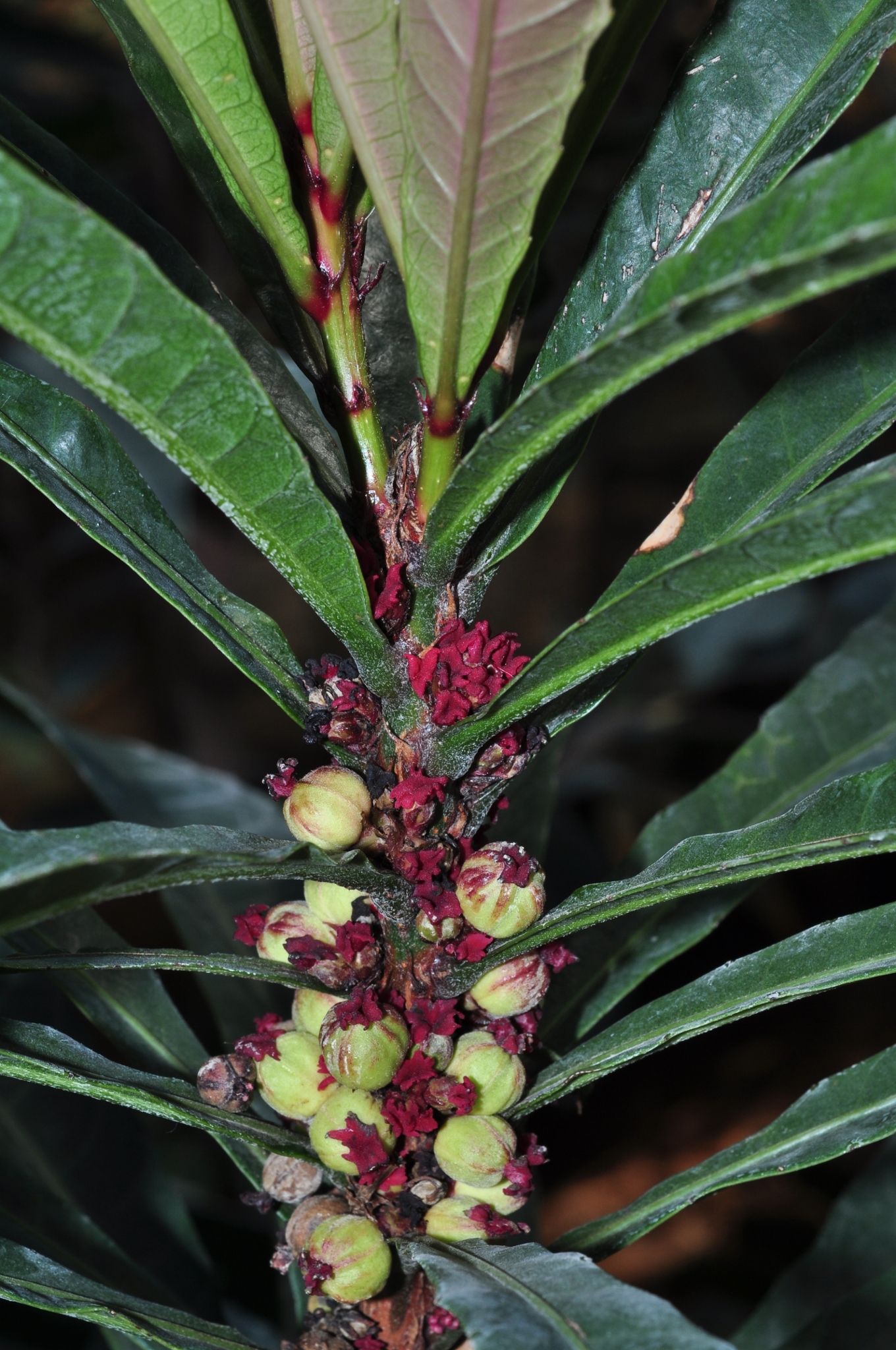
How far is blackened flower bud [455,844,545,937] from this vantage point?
0.87 meters

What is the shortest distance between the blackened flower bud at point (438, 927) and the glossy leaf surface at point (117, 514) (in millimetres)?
185

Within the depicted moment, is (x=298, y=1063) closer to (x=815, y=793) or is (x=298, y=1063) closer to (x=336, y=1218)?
(x=336, y=1218)

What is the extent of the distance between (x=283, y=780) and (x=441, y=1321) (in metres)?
0.47

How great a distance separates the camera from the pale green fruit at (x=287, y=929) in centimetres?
96

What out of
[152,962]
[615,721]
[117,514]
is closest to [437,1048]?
[152,962]

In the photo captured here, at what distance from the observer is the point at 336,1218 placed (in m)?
0.93

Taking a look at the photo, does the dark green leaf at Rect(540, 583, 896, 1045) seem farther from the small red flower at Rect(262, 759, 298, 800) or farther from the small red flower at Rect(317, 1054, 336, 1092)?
the small red flower at Rect(262, 759, 298, 800)

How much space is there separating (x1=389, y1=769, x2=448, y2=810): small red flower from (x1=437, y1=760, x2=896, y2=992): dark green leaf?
13cm

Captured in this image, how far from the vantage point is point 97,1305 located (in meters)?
0.87

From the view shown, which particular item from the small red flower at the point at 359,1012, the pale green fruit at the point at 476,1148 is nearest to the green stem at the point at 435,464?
the small red flower at the point at 359,1012

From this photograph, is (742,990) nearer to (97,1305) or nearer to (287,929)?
(287,929)

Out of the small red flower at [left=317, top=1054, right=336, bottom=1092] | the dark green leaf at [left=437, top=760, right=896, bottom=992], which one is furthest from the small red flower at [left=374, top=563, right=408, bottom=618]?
the small red flower at [left=317, top=1054, right=336, bottom=1092]

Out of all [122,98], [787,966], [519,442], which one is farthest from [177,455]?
[122,98]

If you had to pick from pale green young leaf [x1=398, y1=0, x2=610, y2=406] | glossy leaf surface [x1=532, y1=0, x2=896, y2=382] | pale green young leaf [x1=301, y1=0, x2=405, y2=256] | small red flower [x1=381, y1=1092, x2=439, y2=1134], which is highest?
glossy leaf surface [x1=532, y1=0, x2=896, y2=382]
